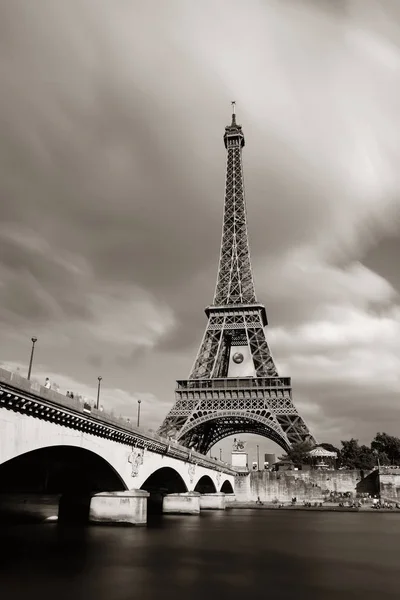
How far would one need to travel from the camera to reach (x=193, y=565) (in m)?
22.3

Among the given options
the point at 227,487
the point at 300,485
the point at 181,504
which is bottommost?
the point at 181,504

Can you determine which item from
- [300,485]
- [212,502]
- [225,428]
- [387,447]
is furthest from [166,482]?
[387,447]

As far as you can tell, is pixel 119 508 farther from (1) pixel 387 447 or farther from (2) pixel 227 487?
(1) pixel 387 447

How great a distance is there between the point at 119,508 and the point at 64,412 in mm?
14036

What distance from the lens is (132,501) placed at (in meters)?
35.8

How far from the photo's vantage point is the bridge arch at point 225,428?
79.6 metres

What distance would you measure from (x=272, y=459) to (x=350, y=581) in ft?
437

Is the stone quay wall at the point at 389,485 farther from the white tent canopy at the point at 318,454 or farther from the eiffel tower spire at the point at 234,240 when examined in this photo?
the eiffel tower spire at the point at 234,240

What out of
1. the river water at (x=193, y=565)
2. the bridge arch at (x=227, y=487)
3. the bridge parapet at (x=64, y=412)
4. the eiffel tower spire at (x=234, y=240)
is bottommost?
the river water at (x=193, y=565)

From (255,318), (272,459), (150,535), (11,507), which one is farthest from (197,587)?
(272,459)

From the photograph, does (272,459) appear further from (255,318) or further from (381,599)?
(381,599)

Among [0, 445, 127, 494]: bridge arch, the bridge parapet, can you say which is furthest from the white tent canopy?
[0, 445, 127, 494]: bridge arch

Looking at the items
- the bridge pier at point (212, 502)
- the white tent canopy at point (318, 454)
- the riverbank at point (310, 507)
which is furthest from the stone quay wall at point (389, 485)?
the bridge pier at point (212, 502)

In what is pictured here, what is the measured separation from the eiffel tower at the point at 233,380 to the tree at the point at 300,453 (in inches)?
36.7
